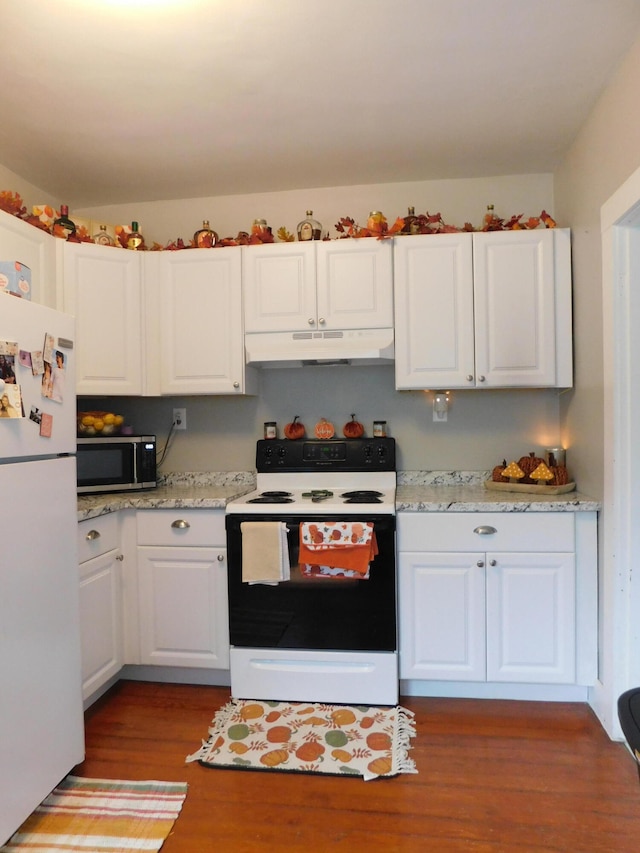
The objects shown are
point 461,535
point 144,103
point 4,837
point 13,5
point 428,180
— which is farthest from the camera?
point 428,180

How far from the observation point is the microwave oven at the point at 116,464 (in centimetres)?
252

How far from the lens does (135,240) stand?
2701mm

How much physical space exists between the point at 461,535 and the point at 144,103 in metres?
2.12

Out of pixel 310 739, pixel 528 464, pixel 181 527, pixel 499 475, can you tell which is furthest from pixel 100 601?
pixel 528 464

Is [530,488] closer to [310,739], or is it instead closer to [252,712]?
[310,739]

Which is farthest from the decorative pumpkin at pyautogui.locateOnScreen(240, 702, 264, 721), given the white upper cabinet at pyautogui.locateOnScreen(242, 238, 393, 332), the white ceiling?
the white ceiling

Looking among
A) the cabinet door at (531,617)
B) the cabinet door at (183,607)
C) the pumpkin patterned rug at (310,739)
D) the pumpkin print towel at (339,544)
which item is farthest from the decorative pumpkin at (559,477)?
the cabinet door at (183,607)

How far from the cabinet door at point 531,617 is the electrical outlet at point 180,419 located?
1.74 meters

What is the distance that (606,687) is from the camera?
208 cm

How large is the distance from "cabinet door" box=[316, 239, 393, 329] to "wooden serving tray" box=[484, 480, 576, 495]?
917 millimetres

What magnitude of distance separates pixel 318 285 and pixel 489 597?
160 centimetres

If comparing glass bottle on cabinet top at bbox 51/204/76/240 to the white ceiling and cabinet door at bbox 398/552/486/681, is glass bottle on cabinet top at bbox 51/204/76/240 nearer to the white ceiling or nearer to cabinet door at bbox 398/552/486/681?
the white ceiling

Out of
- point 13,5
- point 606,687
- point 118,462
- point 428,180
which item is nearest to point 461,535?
point 606,687

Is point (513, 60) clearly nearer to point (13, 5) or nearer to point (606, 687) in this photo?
point (13, 5)
